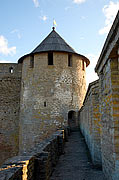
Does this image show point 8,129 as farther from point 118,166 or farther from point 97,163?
point 118,166

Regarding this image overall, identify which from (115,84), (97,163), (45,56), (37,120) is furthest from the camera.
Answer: (45,56)

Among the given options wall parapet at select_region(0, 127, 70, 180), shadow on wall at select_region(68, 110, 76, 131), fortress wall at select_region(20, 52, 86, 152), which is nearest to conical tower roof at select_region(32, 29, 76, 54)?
fortress wall at select_region(20, 52, 86, 152)

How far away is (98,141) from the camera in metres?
4.95

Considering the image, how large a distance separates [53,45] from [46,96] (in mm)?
3779

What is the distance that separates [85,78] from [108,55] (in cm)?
1133

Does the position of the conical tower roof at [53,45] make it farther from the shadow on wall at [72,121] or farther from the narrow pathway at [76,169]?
the narrow pathway at [76,169]

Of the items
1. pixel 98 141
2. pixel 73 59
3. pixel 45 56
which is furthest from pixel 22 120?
pixel 98 141

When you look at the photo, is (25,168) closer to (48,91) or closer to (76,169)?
(76,169)

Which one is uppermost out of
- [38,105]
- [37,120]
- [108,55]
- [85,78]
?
[85,78]

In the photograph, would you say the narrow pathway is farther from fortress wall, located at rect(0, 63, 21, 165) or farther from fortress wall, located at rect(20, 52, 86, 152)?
fortress wall, located at rect(0, 63, 21, 165)

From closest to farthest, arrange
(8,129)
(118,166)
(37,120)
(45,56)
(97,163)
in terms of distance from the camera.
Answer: (118,166)
(97,163)
(37,120)
(45,56)
(8,129)

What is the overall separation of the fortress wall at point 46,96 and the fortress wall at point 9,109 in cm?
134

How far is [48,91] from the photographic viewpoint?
12.3 meters

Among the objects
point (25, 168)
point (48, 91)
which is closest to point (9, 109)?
point (48, 91)
